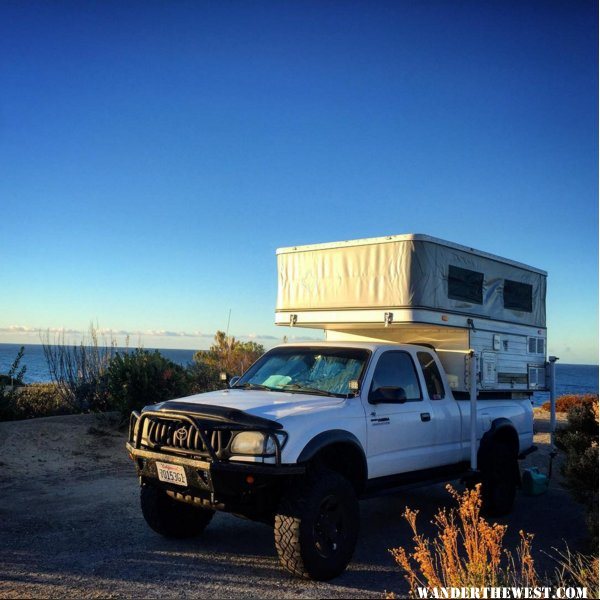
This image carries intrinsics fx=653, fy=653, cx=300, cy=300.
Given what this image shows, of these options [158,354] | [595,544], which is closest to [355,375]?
[595,544]

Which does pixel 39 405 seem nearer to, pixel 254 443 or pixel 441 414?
pixel 441 414

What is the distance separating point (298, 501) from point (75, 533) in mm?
2637

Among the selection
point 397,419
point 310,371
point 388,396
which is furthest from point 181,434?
point 397,419

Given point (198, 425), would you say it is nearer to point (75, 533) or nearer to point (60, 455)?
point (75, 533)

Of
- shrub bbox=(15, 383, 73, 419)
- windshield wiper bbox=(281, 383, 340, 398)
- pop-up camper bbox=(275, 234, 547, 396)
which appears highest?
pop-up camper bbox=(275, 234, 547, 396)

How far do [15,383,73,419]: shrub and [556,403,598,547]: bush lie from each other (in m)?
9.75

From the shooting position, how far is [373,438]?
6.04 m

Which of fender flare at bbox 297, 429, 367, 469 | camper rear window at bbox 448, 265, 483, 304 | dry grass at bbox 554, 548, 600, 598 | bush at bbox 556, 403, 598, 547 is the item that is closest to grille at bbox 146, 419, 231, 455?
fender flare at bbox 297, 429, 367, 469

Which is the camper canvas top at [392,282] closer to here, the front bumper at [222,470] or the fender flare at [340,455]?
the fender flare at [340,455]

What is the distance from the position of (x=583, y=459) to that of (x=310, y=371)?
2724mm

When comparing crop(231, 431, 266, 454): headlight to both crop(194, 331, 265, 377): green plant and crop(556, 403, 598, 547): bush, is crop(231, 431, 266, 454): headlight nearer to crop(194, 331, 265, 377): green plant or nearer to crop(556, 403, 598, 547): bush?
crop(556, 403, 598, 547): bush

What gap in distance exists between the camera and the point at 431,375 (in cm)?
739

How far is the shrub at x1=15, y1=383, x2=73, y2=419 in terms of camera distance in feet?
41.3

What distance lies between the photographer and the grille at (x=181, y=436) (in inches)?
205
